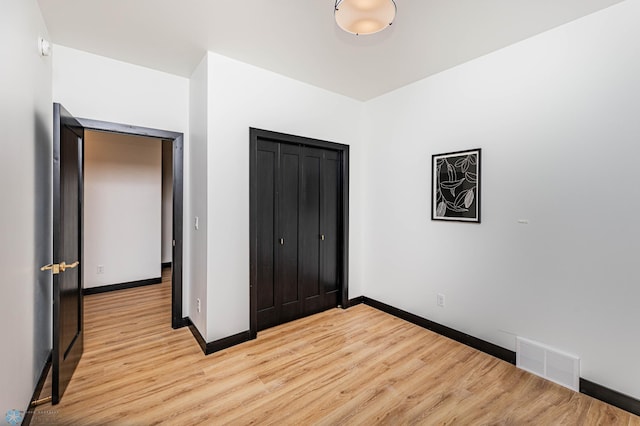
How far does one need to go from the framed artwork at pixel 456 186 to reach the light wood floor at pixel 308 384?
1279 millimetres

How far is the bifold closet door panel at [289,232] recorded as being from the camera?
318 centimetres

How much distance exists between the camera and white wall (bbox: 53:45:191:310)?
256 cm

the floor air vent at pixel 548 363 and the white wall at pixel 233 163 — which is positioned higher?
the white wall at pixel 233 163

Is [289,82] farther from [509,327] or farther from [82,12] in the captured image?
[509,327]

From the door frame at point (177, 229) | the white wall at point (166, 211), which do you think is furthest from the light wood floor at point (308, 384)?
the white wall at point (166, 211)

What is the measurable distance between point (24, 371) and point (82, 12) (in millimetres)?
2465

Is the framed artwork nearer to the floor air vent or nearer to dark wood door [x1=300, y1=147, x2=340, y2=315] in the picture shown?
the floor air vent

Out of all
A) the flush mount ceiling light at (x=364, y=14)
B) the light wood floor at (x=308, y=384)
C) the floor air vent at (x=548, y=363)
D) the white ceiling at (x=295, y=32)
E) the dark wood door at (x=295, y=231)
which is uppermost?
the white ceiling at (x=295, y=32)

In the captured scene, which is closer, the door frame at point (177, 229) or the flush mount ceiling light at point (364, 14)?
the flush mount ceiling light at point (364, 14)

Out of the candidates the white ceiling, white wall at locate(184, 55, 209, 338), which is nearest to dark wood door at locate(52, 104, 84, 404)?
the white ceiling

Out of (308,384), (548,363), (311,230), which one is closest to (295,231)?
(311,230)

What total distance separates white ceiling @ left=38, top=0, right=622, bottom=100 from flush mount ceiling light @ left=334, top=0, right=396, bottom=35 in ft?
Result: 1.46

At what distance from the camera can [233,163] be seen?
2762 mm

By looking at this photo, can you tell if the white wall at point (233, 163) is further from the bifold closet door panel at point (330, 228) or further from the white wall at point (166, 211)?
the white wall at point (166, 211)
